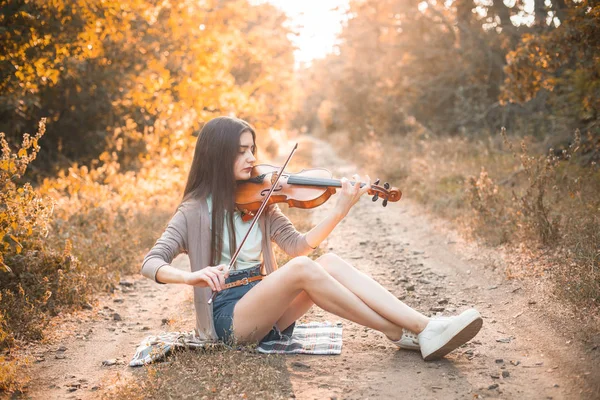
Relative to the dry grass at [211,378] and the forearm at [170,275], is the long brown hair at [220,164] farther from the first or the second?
the dry grass at [211,378]

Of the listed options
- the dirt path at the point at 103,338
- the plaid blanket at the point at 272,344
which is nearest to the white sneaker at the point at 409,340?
the plaid blanket at the point at 272,344

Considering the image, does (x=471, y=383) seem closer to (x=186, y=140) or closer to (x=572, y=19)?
(x=572, y=19)

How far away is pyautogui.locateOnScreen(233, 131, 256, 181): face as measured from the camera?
10.8ft

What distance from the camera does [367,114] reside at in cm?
1795

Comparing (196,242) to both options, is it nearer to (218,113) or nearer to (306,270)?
(306,270)

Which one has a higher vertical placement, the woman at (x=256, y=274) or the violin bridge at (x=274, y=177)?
the violin bridge at (x=274, y=177)

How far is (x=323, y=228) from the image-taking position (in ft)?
10.7

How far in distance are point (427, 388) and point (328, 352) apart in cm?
73

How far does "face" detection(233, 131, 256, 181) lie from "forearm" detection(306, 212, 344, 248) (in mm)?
533

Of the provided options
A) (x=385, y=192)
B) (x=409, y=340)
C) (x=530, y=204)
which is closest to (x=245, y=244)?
(x=385, y=192)

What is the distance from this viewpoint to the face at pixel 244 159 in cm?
329

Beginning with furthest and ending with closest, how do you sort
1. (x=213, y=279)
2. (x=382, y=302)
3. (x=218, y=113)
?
1. (x=218, y=113)
2. (x=382, y=302)
3. (x=213, y=279)

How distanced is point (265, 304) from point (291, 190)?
2.66ft

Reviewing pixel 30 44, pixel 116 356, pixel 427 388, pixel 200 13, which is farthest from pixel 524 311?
pixel 200 13
